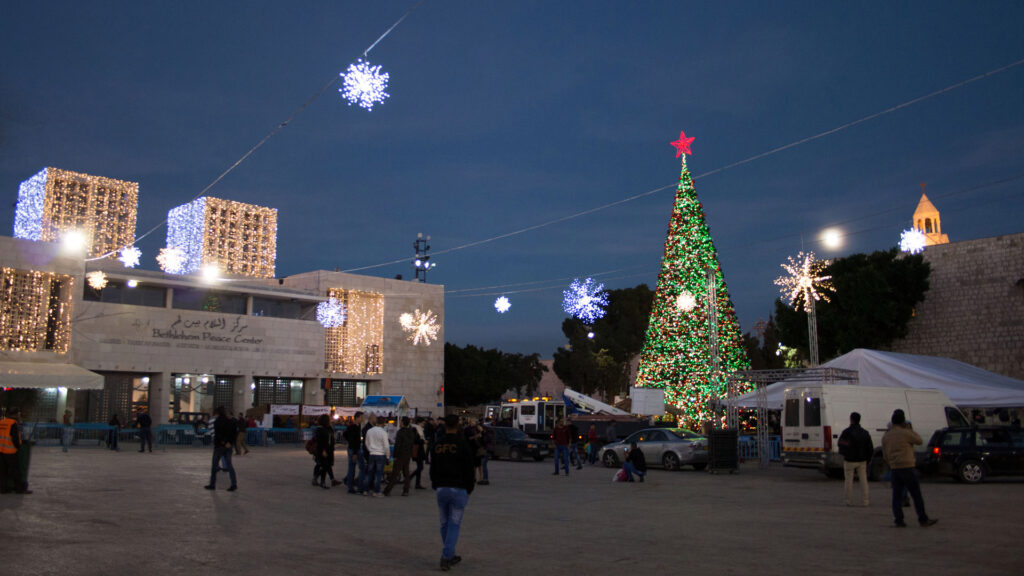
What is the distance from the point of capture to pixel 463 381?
222 feet

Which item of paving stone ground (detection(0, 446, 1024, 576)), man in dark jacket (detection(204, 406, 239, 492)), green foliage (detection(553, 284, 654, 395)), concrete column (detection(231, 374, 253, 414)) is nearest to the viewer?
paving stone ground (detection(0, 446, 1024, 576))

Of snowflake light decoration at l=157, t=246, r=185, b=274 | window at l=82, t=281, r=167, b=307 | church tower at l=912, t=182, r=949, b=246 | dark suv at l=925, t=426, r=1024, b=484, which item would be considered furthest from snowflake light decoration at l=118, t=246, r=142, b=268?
church tower at l=912, t=182, r=949, b=246

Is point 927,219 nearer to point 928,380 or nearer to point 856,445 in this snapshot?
point 928,380

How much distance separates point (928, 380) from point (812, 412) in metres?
8.05

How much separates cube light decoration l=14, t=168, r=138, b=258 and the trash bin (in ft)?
99.8

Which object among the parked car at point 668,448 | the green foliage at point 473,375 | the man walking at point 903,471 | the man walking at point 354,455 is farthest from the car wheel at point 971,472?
the green foliage at point 473,375

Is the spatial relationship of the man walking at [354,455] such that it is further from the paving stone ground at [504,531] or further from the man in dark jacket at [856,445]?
the man in dark jacket at [856,445]

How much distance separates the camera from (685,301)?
34.4 meters

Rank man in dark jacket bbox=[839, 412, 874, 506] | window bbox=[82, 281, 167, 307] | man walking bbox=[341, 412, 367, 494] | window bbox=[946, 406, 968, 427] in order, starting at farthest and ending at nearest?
1. window bbox=[82, 281, 167, 307]
2. window bbox=[946, 406, 968, 427]
3. man walking bbox=[341, 412, 367, 494]
4. man in dark jacket bbox=[839, 412, 874, 506]

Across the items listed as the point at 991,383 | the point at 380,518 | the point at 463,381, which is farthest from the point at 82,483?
the point at 463,381

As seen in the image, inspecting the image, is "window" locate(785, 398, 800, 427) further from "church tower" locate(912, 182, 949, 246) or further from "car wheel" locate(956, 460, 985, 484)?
"church tower" locate(912, 182, 949, 246)

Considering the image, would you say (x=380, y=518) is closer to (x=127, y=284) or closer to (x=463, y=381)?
(x=127, y=284)

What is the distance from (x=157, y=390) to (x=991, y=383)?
38.5m

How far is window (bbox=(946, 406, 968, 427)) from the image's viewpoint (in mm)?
21391
